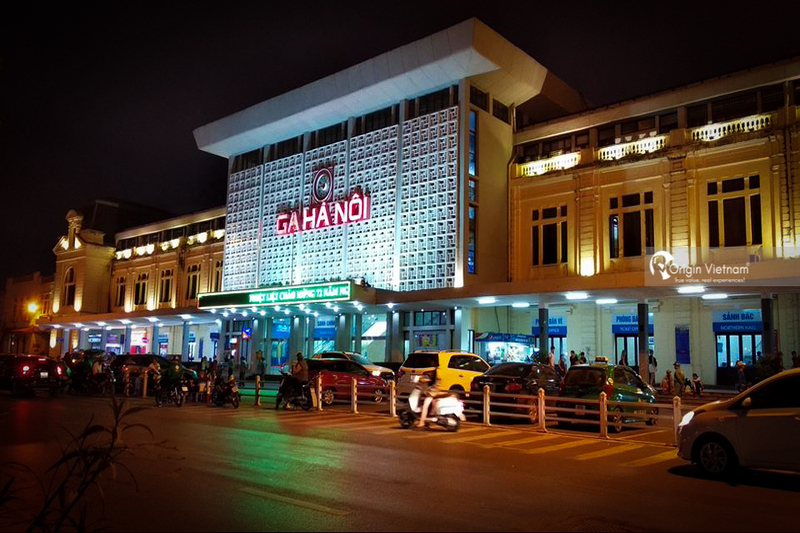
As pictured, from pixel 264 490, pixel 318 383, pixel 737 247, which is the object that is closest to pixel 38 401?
pixel 318 383

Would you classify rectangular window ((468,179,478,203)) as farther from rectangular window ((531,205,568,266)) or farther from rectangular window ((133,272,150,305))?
rectangular window ((133,272,150,305))

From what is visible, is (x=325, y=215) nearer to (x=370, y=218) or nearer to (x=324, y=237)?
(x=324, y=237)

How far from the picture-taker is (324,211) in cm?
4253

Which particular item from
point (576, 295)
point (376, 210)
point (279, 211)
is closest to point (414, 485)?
point (576, 295)

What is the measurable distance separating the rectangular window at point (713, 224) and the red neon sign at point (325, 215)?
1830 centimetres

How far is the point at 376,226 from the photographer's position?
3966 cm

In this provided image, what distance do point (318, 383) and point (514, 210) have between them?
18.7 metres

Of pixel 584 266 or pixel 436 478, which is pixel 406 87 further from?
pixel 436 478

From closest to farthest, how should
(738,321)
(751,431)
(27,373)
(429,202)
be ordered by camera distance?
(751,431) < (27,373) < (738,321) < (429,202)

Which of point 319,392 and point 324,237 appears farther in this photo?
point 324,237

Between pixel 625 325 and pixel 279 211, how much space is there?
23568mm

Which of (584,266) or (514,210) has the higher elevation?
(514,210)

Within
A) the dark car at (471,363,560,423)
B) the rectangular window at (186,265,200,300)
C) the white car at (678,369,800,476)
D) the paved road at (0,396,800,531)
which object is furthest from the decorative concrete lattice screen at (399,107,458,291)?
the white car at (678,369,800,476)

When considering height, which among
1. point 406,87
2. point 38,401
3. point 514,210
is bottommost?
point 38,401
